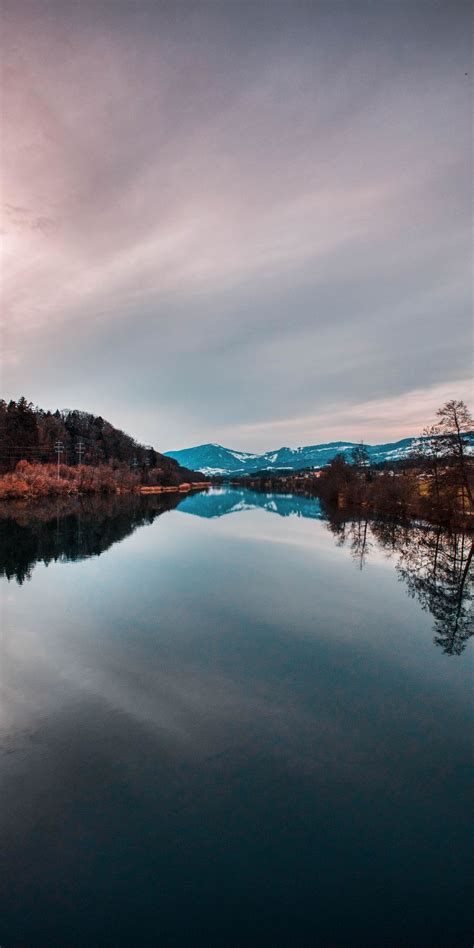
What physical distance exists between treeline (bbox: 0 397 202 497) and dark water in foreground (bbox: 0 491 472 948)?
57477 millimetres

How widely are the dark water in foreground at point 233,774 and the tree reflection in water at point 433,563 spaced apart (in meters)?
0.35

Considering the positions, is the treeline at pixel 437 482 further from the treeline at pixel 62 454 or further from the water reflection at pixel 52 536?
the treeline at pixel 62 454

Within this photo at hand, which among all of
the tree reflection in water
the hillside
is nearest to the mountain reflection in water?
the tree reflection in water

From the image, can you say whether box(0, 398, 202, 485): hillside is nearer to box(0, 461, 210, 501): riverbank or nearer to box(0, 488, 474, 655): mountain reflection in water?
box(0, 461, 210, 501): riverbank

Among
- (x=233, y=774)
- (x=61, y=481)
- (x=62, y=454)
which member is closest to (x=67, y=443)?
(x=62, y=454)

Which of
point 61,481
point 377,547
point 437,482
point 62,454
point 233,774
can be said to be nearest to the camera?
point 233,774

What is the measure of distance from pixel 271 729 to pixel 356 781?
5.32 feet

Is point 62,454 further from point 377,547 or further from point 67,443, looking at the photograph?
point 377,547

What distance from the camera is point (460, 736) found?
22.8 feet

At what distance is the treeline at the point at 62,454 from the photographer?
2745 inches

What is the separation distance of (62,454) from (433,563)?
326 feet

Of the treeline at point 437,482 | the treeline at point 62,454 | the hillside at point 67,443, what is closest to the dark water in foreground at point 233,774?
the treeline at point 437,482

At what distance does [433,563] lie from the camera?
22.8 metres

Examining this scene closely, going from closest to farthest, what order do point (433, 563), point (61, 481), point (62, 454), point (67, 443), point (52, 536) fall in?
point (433, 563), point (52, 536), point (61, 481), point (62, 454), point (67, 443)
